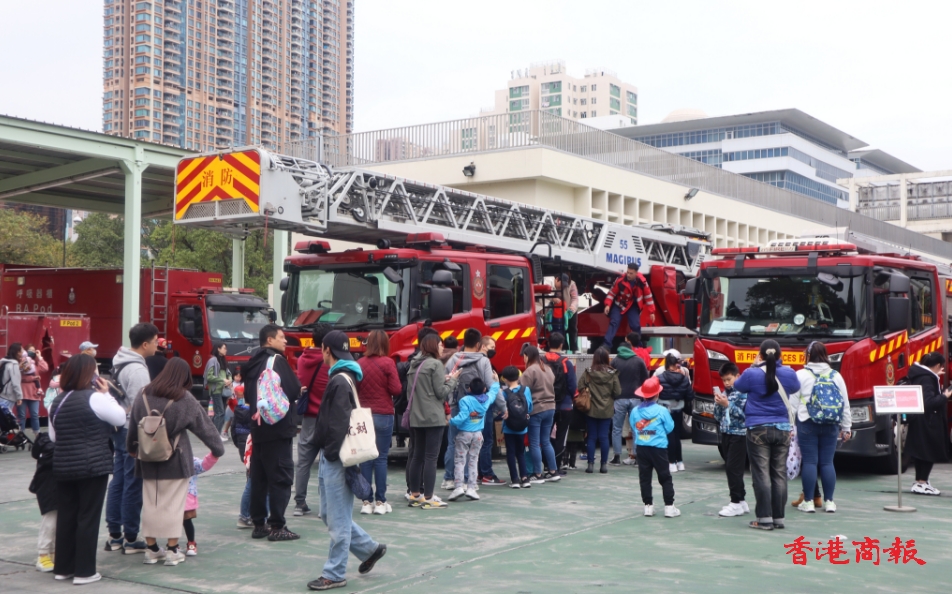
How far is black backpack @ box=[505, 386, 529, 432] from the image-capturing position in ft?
36.4

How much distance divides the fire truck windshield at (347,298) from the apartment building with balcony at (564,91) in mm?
168332

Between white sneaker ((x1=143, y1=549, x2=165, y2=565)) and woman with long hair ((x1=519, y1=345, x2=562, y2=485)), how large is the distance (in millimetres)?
4961

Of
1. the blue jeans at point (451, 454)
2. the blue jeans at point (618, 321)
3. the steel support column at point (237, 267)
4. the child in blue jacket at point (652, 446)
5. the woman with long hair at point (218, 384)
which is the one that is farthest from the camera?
the steel support column at point (237, 267)

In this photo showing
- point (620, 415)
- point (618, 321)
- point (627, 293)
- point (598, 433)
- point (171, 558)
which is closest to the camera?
point (171, 558)

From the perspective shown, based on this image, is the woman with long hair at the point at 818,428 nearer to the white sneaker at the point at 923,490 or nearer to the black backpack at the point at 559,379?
the white sneaker at the point at 923,490

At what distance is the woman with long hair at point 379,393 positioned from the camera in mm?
9500

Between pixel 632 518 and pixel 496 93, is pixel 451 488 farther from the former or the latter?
pixel 496 93

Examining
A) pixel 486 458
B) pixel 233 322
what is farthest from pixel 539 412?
pixel 233 322

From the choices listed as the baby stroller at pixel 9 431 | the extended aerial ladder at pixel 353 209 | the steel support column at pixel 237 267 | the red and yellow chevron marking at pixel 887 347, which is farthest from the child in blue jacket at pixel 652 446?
the steel support column at pixel 237 267

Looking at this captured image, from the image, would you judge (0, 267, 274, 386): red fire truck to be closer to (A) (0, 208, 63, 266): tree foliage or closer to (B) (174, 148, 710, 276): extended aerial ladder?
(B) (174, 148, 710, 276): extended aerial ladder

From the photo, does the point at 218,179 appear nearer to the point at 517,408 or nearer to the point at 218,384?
the point at 517,408

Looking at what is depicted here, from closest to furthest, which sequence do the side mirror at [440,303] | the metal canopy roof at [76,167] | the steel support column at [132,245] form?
the side mirror at [440,303] → the metal canopy roof at [76,167] → the steel support column at [132,245]

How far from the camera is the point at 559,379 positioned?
12.2 meters

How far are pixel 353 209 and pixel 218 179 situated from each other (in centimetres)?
189
